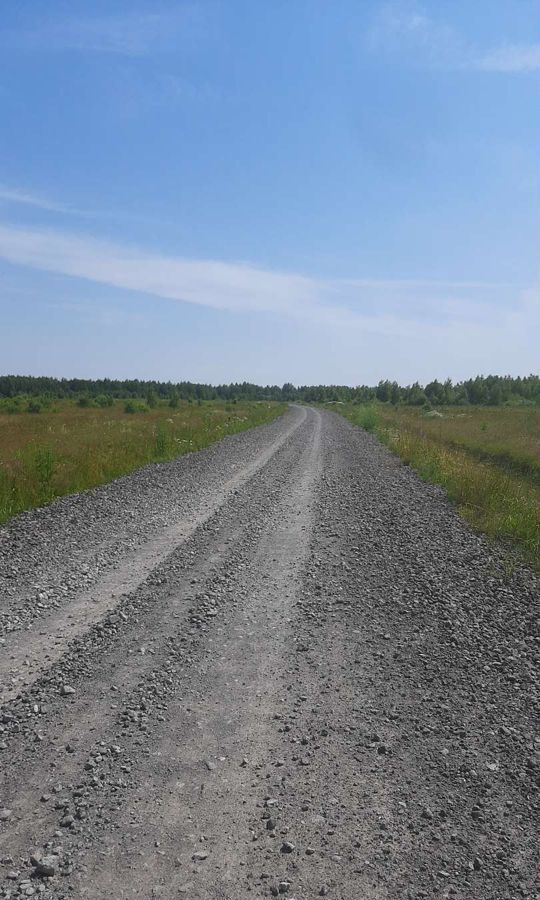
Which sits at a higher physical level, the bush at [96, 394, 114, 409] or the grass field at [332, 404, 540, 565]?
the bush at [96, 394, 114, 409]

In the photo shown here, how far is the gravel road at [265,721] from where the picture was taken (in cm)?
270

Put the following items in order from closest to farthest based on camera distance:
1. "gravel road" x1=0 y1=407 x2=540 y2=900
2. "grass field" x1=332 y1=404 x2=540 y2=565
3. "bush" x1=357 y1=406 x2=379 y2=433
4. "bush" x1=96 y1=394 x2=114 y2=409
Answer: "gravel road" x1=0 y1=407 x2=540 y2=900 < "grass field" x1=332 y1=404 x2=540 y2=565 < "bush" x1=357 y1=406 x2=379 y2=433 < "bush" x1=96 y1=394 x2=114 y2=409

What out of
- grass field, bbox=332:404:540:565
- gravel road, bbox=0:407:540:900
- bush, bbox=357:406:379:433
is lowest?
gravel road, bbox=0:407:540:900

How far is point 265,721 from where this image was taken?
12.9 ft

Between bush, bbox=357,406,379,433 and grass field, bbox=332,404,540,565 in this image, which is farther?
bush, bbox=357,406,379,433

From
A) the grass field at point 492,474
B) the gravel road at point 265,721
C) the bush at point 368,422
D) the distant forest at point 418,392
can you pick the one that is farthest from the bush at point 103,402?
the gravel road at point 265,721

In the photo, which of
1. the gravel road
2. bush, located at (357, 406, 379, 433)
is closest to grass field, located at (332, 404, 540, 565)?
the gravel road

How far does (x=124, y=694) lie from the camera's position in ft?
13.7

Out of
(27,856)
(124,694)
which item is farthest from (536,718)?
(27,856)

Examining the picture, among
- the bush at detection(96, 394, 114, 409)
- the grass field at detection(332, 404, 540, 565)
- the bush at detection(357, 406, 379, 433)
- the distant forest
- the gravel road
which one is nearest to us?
the gravel road

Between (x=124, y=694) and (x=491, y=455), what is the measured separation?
22.5m

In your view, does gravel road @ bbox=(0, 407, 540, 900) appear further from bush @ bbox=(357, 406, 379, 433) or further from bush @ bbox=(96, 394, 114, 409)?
bush @ bbox=(96, 394, 114, 409)

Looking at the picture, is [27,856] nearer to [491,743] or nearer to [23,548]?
[491,743]

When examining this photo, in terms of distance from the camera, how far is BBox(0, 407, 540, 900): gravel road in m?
2.70
